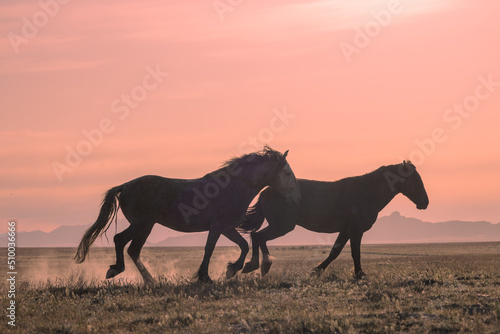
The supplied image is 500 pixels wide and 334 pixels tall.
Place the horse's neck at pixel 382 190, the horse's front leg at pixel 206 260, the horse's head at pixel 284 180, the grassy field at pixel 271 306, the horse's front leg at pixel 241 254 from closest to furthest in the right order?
the grassy field at pixel 271 306, the horse's front leg at pixel 206 260, the horse's front leg at pixel 241 254, the horse's head at pixel 284 180, the horse's neck at pixel 382 190

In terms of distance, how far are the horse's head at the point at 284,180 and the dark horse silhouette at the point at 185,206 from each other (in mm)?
228

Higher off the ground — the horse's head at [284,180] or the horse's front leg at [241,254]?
the horse's head at [284,180]

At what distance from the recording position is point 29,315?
10883 mm

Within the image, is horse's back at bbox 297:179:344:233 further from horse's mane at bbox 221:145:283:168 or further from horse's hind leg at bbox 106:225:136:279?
horse's hind leg at bbox 106:225:136:279

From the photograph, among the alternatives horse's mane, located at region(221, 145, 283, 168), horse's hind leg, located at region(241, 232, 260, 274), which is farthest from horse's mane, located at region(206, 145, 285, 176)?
horse's hind leg, located at region(241, 232, 260, 274)

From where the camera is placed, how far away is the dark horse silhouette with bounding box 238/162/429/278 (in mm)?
16312

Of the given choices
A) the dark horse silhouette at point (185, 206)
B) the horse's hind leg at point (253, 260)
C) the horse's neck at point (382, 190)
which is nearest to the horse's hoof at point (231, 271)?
the dark horse silhouette at point (185, 206)

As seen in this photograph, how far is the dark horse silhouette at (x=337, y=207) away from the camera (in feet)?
53.5

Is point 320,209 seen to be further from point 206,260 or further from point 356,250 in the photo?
point 206,260

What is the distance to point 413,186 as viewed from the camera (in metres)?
17.2

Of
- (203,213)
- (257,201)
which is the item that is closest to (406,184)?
(257,201)

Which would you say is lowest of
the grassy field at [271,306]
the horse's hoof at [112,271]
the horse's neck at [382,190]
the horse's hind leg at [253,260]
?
the grassy field at [271,306]

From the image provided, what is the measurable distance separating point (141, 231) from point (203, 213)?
140cm

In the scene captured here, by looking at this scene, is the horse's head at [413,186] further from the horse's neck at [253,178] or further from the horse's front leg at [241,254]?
the horse's front leg at [241,254]
